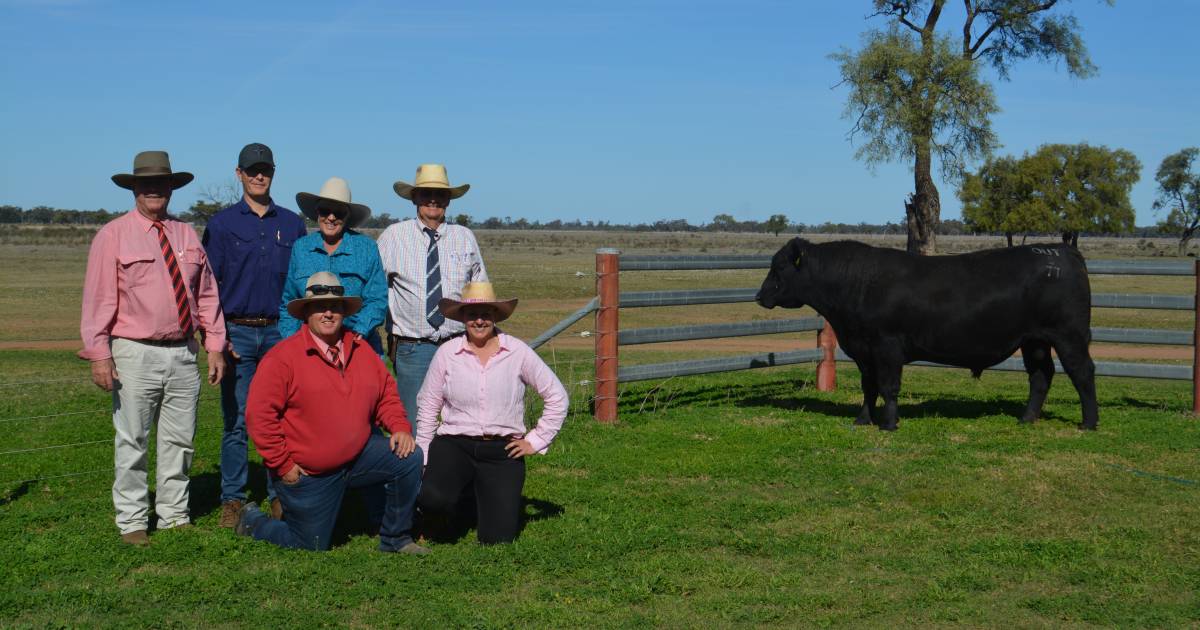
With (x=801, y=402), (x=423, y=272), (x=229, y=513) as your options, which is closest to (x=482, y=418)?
(x=423, y=272)

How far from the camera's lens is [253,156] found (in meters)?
6.46

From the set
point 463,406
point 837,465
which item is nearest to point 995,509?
point 837,465

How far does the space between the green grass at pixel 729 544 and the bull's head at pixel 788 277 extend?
1157 mm

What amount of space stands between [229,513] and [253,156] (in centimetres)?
211

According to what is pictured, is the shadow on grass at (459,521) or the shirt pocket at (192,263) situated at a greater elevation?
the shirt pocket at (192,263)

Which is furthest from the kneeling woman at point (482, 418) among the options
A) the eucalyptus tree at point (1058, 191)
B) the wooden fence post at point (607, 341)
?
the eucalyptus tree at point (1058, 191)

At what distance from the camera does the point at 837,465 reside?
8.12 metres

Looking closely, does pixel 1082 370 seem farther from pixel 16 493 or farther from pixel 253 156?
pixel 16 493

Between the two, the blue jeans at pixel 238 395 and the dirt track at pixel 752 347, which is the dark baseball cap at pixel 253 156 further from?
the dirt track at pixel 752 347

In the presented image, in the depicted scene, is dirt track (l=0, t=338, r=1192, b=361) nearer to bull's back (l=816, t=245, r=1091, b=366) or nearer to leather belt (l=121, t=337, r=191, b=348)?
bull's back (l=816, t=245, r=1091, b=366)

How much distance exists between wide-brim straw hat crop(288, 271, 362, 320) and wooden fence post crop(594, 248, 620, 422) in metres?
4.09

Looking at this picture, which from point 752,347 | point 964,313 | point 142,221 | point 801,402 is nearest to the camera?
point 142,221

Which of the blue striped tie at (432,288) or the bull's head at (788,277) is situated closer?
the blue striped tie at (432,288)

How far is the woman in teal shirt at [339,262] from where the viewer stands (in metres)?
6.42
